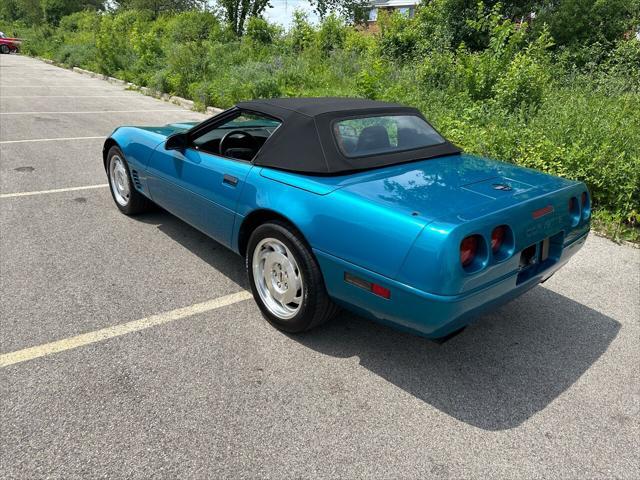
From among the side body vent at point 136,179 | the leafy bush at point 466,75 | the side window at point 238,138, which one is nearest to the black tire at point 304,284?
the side window at point 238,138

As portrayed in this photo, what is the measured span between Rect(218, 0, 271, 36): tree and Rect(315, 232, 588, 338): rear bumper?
89.2 feet

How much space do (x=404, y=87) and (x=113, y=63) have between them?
15184 mm

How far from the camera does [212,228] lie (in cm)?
347

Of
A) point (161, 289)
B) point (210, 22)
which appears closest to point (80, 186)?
point (161, 289)

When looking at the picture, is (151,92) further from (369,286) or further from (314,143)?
(369,286)

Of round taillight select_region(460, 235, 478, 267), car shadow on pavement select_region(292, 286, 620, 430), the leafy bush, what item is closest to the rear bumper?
round taillight select_region(460, 235, 478, 267)

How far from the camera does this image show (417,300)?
2.19 metres

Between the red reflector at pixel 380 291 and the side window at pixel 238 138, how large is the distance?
1438mm

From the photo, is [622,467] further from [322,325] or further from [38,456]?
[38,456]

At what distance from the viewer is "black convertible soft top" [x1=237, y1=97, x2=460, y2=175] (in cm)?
284

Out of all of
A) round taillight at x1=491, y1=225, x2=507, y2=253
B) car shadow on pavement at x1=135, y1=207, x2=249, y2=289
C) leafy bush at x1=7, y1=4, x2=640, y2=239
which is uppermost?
leafy bush at x1=7, y1=4, x2=640, y2=239

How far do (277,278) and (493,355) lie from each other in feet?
4.72

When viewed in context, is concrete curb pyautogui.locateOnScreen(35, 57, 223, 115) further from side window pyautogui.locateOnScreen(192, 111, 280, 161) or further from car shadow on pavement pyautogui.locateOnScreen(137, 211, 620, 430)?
car shadow on pavement pyautogui.locateOnScreen(137, 211, 620, 430)

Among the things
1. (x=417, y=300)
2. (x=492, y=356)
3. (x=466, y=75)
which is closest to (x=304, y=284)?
(x=417, y=300)
